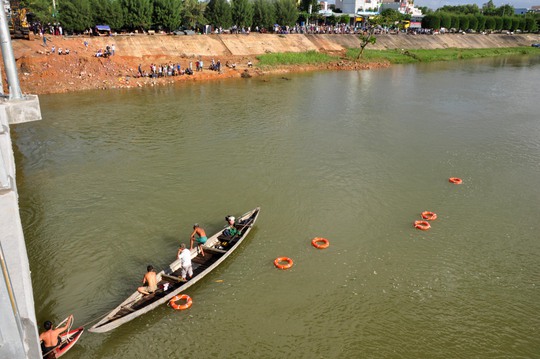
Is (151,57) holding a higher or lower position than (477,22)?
lower

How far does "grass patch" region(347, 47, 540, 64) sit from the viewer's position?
73.0 meters

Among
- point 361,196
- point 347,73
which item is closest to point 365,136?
point 361,196

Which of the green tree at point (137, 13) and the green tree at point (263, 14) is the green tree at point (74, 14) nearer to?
the green tree at point (137, 13)

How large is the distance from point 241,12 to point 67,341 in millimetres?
66417

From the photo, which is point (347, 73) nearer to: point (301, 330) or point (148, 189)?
point (148, 189)

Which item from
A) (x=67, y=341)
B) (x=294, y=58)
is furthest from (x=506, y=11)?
(x=67, y=341)

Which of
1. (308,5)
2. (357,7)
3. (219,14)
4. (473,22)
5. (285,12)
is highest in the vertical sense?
(357,7)

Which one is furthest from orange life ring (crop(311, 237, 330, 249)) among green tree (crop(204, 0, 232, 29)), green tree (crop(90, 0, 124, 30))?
green tree (crop(204, 0, 232, 29))

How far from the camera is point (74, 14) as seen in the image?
174ft

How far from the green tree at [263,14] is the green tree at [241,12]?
3.11 meters

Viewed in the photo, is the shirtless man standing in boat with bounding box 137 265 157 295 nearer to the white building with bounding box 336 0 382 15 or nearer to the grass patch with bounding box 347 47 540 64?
the grass patch with bounding box 347 47 540 64

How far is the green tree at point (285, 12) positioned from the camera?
75562 millimetres

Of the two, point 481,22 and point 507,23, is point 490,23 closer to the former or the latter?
point 481,22

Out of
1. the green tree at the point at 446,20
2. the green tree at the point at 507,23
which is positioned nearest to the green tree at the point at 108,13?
the green tree at the point at 446,20
